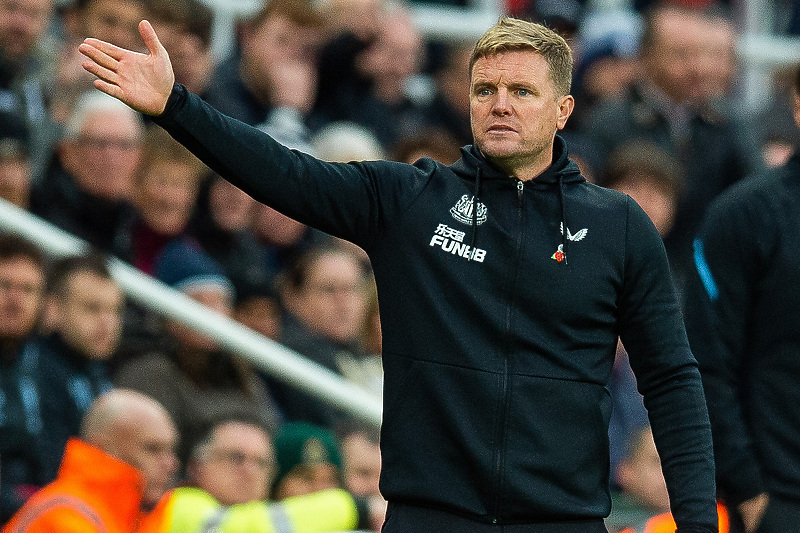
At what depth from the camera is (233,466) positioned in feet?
17.8

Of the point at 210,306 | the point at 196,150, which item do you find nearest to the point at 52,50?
the point at 210,306

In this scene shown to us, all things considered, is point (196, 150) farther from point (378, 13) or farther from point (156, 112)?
point (378, 13)

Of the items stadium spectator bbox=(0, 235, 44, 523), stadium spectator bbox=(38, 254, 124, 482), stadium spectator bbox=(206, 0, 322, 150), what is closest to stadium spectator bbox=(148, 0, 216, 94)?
stadium spectator bbox=(206, 0, 322, 150)

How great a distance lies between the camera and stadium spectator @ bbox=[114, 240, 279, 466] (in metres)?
5.63

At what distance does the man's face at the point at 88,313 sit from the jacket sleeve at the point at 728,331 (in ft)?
8.06

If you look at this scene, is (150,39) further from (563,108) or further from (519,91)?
(563,108)

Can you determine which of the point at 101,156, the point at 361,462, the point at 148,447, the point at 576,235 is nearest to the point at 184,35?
the point at 101,156

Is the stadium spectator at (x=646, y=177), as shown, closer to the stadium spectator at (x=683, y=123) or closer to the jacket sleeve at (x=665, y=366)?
the stadium spectator at (x=683, y=123)

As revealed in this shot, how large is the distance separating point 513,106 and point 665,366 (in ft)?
2.39

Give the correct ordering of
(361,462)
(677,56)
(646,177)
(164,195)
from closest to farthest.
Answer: (361,462) < (164,195) < (646,177) < (677,56)

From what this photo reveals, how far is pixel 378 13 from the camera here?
801cm

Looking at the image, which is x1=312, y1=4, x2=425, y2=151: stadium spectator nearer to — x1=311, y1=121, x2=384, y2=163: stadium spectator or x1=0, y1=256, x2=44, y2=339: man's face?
x1=311, y1=121, x2=384, y2=163: stadium spectator

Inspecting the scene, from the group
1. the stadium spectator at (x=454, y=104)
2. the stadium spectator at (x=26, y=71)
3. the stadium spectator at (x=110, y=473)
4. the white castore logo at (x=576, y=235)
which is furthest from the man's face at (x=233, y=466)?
the stadium spectator at (x=454, y=104)

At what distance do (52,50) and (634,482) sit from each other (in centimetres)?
353
